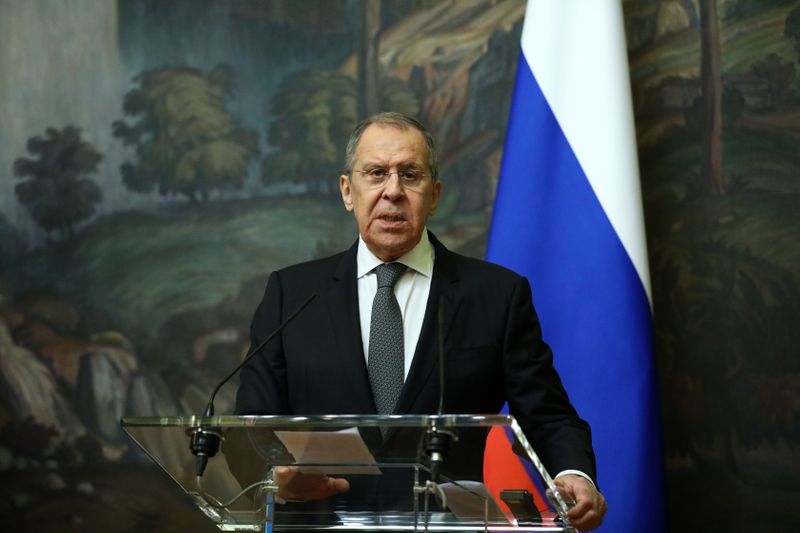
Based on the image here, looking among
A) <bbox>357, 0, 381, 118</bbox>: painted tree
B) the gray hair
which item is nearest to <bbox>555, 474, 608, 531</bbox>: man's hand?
the gray hair

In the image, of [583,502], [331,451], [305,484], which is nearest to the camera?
[331,451]

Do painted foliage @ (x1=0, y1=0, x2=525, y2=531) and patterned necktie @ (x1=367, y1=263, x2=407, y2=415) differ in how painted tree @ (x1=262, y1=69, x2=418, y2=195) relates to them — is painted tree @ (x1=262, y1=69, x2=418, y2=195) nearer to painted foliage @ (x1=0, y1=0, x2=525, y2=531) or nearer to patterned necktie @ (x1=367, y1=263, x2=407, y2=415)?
painted foliage @ (x1=0, y1=0, x2=525, y2=531)

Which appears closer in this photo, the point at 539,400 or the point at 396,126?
the point at 539,400

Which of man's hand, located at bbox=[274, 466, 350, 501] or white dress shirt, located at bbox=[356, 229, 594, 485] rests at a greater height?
white dress shirt, located at bbox=[356, 229, 594, 485]

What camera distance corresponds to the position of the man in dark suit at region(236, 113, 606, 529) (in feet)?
10.8

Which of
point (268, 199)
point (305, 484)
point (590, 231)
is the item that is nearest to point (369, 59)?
point (268, 199)

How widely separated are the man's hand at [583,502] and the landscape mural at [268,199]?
2.30 metres

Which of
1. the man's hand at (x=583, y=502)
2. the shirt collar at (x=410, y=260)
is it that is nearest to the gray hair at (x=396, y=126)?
the shirt collar at (x=410, y=260)

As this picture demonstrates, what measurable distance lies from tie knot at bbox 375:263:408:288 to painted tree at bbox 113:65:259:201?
203 cm

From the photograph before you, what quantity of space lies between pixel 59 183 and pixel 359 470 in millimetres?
3587

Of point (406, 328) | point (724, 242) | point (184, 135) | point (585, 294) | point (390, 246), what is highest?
point (184, 135)

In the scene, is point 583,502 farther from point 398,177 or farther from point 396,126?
point 396,126

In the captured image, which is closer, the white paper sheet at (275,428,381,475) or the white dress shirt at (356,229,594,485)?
the white paper sheet at (275,428,381,475)

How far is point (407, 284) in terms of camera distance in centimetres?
358
